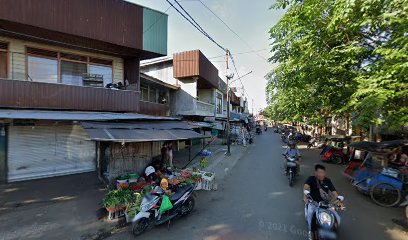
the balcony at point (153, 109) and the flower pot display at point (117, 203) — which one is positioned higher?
the balcony at point (153, 109)

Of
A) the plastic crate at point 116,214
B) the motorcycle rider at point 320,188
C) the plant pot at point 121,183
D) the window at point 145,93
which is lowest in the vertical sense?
the plastic crate at point 116,214

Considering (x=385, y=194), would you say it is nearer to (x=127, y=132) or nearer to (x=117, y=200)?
(x=117, y=200)

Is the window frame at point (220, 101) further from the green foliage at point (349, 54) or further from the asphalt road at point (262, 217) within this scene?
the asphalt road at point (262, 217)

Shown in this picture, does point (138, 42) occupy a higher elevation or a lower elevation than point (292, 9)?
lower

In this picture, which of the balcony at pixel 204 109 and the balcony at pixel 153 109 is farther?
→ the balcony at pixel 204 109

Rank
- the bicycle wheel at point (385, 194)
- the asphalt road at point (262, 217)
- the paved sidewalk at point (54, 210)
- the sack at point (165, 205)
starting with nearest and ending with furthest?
the asphalt road at point (262, 217), the paved sidewalk at point (54, 210), the sack at point (165, 205), the bicycle wheel at point (385, 194)

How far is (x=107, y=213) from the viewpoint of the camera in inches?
222

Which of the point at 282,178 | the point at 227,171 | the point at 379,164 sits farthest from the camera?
the point at 227,171

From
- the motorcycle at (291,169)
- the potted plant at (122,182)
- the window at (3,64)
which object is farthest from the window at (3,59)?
the motorcycle at (291,169)

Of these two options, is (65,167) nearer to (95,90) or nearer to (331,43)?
(95,90)

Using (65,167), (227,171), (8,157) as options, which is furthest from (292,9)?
(8,157)

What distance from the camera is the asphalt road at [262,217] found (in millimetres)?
4520

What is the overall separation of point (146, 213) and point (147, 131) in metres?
3.06

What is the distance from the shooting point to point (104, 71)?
410 inches
